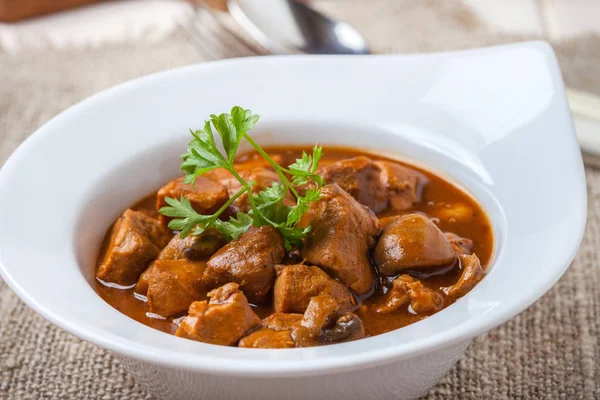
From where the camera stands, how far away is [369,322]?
261 cm

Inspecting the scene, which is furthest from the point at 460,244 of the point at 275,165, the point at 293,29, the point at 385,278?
the point at 293,29

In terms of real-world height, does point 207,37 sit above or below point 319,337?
below

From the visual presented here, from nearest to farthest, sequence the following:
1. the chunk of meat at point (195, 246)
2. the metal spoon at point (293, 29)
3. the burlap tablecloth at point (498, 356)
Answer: the chunk of meat at point (195, 246)
the burlap tablecloth at point (498, 356)
the metal spoon at point (293, 29)

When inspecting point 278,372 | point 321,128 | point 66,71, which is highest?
point 278,372

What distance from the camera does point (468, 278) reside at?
2.67 meters

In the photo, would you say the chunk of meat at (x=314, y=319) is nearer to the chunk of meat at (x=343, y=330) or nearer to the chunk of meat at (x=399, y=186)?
the chunk of meat at (x=343, y=330)

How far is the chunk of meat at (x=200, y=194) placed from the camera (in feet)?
9.70

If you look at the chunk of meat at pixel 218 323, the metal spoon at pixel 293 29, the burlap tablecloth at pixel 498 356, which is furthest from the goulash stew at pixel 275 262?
the metal spoon at pixel 293 29

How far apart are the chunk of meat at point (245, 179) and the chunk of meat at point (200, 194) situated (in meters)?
0.05

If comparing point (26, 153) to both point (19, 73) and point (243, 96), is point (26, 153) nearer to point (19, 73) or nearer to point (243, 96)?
point (243, 96)

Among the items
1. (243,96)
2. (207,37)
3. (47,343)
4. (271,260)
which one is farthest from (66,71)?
(271,260)

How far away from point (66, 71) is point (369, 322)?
3.17 metres

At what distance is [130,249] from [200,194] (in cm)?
33

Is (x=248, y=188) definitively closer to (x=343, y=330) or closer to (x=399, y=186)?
(x=343, y=330)
